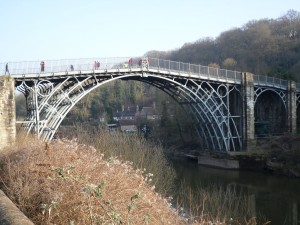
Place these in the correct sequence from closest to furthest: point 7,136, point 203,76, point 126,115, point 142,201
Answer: point 142,201 < point 7,136 < point 203,76 < point 126,115

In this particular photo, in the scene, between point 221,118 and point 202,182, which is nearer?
point 202,182

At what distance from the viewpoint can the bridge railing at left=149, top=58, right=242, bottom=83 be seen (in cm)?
2834

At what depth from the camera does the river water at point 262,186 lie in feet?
59.2

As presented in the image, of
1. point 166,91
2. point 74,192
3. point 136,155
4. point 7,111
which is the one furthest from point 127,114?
point 74,192

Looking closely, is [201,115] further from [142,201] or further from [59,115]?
[142,201]

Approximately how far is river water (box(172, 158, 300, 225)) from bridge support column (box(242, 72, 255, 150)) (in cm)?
403

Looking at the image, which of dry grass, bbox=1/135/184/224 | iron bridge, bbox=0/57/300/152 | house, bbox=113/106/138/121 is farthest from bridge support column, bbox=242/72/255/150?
house, bbox=113/106/138/121

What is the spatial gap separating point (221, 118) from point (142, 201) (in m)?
26.5

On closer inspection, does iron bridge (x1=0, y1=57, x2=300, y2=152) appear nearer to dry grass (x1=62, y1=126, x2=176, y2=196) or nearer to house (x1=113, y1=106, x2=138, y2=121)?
dry grass (x1=62, y1=126, x2=176, y2=196)

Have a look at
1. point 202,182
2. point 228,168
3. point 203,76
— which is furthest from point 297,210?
point 203,76

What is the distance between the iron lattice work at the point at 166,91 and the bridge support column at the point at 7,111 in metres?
1.42

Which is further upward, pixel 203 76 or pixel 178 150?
pixel 203 76

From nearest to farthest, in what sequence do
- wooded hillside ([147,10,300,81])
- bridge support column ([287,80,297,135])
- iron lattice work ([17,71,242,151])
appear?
iron lattice work ([17,71,242,151]), bridge support column ([287,80,297,135]), wooded hillside ([147,10,300,81])

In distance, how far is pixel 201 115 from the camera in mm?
32562
